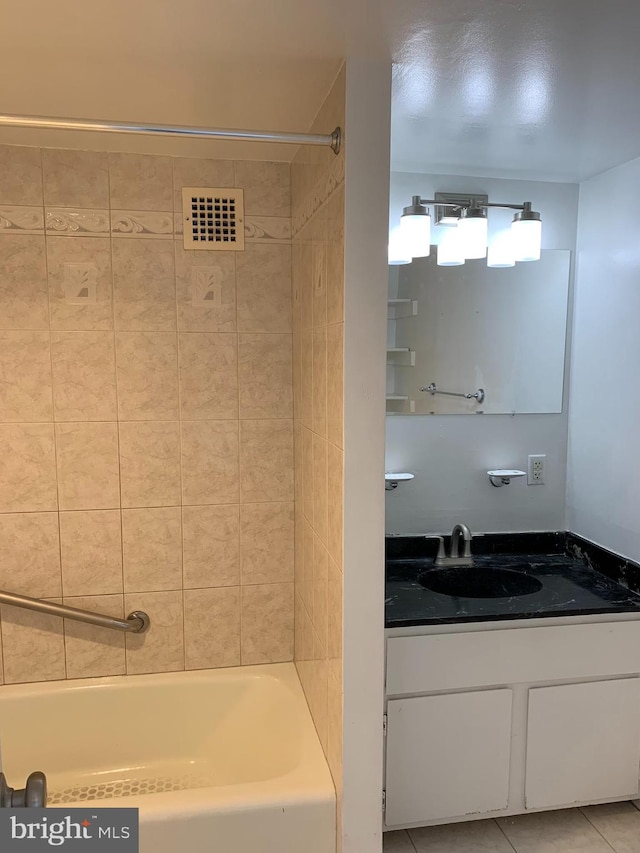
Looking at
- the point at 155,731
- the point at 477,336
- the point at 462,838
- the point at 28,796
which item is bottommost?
the point at 462,838

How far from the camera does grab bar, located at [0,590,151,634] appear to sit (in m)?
2.15

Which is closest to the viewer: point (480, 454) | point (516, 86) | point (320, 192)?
point (516, 86)

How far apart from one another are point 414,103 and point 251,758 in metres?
2.04

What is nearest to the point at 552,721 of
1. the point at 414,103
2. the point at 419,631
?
the point at 419,631

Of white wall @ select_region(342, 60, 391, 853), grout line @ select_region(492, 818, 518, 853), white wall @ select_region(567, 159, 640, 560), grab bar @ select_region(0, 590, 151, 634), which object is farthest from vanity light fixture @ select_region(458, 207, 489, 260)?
grout line @ select_region(492, 818, 518, 853)

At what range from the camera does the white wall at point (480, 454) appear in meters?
2.58

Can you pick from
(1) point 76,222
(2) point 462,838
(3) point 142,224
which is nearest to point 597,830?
(2) point 462,838

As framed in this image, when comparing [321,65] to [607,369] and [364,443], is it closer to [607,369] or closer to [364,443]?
[364,443]

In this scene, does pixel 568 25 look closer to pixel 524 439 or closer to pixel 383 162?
pixel 383 162

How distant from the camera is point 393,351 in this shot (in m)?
2.52

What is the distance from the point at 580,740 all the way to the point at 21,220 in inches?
95.7

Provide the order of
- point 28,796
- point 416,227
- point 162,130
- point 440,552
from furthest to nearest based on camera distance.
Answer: point 440,552
point 416,227
point 162,130
point 28,796

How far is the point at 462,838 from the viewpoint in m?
2.20

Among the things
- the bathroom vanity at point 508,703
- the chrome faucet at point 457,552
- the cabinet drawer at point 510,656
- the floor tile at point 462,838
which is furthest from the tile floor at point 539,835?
the chrome faucet at point 457,552
